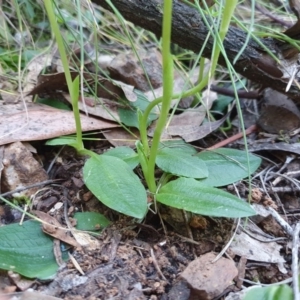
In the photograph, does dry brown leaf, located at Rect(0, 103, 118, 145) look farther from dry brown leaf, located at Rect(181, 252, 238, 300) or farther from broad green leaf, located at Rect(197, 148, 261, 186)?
dry brown leaf, located at Rect(181, 252, 238, 300)

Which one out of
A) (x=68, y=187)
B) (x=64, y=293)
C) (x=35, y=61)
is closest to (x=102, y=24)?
(x=35, y=61)

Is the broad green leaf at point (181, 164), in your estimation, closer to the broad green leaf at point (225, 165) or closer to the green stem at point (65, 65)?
the broad green leaf at point (225, 165)

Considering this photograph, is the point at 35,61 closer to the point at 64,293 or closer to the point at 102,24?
the point at 102,24

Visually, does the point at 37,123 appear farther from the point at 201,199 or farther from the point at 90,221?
the point at 201,199

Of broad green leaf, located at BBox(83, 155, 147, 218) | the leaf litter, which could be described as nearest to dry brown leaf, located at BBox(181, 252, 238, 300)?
the leaf litter

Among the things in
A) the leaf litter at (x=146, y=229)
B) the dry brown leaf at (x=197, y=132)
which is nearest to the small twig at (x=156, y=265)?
the leaf litter at (x=146, y=229)
